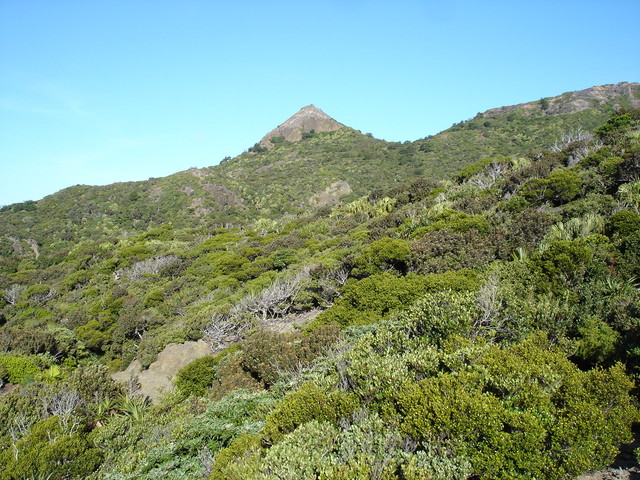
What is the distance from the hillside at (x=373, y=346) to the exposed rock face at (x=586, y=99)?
54.0m

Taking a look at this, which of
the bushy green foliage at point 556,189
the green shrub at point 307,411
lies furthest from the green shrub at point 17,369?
the bushy green foliage at point 556,189

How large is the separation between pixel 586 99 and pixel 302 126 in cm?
6649

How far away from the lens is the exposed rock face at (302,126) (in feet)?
341

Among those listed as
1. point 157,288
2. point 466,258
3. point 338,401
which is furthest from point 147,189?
point 338,401

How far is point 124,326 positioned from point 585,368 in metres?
22.2

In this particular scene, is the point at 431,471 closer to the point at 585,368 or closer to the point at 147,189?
the point at 585,368

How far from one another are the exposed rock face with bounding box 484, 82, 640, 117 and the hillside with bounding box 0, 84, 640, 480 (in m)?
54.0

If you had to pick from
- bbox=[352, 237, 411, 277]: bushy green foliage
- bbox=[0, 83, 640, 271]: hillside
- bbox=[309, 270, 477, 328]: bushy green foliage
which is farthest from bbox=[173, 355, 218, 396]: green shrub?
bbox=[0, 83, 640, 271]: hillside

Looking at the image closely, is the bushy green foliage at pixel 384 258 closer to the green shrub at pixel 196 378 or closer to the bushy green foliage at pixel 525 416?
the green shrub at pixel 196 378

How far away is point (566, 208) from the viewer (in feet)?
56.4

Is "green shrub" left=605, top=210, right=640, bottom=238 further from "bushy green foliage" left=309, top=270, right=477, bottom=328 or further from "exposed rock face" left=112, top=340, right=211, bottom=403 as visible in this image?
"exposed rock face" left=112, top=340, right=211, bottom=403

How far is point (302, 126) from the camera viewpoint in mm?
106812

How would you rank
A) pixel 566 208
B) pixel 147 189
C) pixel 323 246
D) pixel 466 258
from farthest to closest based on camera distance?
pixel 147 189 → pixel 323 246 → pixel 566 208 → pixel 466 258

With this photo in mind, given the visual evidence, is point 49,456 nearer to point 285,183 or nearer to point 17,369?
point 17,369
